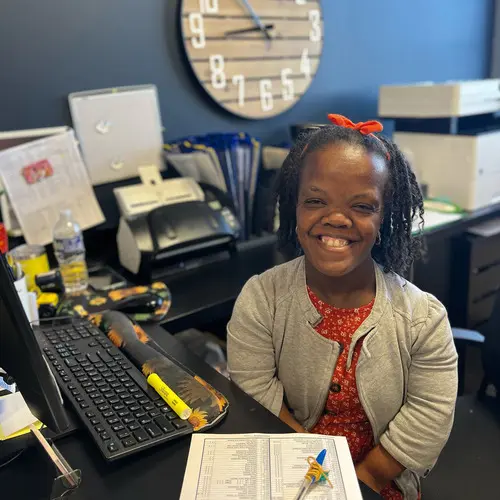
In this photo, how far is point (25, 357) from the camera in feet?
2.23

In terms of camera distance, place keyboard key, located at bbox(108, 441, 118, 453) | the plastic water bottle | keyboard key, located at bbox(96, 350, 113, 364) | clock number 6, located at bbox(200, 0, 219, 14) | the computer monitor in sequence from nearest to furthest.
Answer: the computer monitor
keyboard key, located at bbox(108, 441, 118, 453)
keyboard key, located at bbox(96, 350, 113, 364)
the plastic water bottle
clock number 6, located at bbox(200, 0, 219, 14)

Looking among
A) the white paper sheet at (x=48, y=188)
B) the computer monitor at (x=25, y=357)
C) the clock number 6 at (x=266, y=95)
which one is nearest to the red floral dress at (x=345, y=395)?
the computer monitor at (x=25, y=357)

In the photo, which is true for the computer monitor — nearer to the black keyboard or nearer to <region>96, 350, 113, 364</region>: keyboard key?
the black keyboard

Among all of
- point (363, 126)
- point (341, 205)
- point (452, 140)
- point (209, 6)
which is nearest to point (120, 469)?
point (341, 205)

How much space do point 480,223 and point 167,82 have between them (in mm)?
1259

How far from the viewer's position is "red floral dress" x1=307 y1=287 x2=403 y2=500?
0.94 meters

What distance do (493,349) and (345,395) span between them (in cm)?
50

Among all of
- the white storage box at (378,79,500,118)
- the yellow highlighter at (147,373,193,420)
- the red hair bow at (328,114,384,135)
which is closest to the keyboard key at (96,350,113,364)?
the yellow highlighter at (147,373,193,420)

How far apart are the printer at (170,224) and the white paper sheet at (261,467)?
0.74 m

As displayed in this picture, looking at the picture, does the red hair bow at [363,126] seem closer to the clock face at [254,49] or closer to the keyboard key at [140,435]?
the keyboard key at [140,435]

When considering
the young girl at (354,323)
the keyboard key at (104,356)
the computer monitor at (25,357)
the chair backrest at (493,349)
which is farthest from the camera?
the chair backrest at (493,349)

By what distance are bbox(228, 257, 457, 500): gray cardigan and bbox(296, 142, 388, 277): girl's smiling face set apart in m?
0.11

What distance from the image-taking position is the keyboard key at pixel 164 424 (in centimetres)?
79

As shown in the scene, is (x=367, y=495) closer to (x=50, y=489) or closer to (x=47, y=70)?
(x=50, y=489)
